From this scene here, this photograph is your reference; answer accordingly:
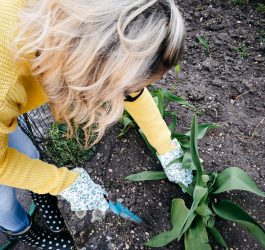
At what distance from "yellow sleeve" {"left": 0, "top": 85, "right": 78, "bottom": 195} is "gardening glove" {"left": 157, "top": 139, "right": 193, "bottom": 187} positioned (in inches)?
15.3

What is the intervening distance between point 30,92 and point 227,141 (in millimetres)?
911

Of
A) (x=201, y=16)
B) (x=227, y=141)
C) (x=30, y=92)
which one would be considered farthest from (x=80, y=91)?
(x=201, y=16)

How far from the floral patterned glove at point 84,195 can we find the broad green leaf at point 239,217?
1.38 feet

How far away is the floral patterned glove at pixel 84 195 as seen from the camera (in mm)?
1351

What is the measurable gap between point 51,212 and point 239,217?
86cm

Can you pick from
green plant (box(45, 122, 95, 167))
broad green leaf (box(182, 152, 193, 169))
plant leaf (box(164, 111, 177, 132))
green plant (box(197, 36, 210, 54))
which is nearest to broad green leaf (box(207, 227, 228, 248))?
broad green leaf (box(182, 152, 193, 169))

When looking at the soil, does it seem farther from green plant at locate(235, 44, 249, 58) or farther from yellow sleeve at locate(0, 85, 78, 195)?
yellow sleeve at locate(0, 85, 78, 195)

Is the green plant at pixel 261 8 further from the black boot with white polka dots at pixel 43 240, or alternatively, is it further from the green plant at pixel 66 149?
the black boot with white polka dots at pixel 43 240

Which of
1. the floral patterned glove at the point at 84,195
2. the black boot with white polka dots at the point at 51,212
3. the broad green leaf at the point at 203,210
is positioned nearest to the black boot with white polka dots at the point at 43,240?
the black boot with white polka dots at the point at 51,212

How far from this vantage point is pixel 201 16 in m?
2.30

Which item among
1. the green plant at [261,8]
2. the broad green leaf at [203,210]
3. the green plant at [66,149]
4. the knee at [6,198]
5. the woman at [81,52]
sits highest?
the woman at [81,52]

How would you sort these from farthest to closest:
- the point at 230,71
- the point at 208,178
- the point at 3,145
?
the point at 230,71 → the point at 208,178 → the point at 3,145

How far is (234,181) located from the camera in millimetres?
1412

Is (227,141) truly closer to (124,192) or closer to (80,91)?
(124,192)
